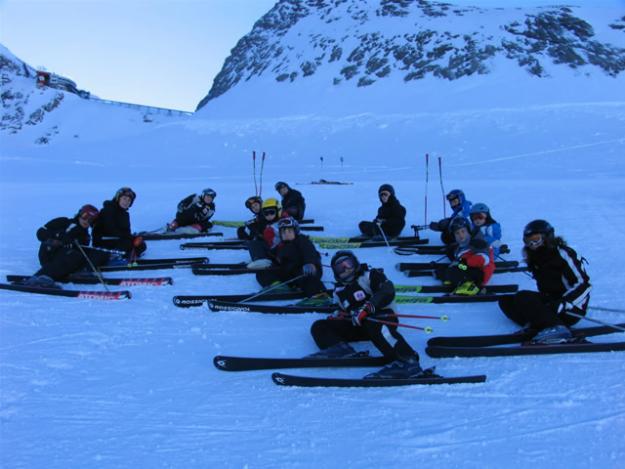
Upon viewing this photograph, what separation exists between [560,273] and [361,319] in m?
1.93

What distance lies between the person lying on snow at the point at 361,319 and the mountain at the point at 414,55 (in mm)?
34520

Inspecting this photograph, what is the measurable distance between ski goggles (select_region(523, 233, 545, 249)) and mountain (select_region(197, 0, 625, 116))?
33897mm

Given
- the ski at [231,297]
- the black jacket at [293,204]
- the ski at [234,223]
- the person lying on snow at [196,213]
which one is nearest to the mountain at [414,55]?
the ski at [234,223]

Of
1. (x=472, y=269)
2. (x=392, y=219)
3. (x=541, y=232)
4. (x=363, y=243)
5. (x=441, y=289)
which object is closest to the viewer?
(x=541, y=232)

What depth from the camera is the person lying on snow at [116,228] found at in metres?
7.60

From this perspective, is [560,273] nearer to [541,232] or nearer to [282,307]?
[541,232]

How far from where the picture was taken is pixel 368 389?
364 cm

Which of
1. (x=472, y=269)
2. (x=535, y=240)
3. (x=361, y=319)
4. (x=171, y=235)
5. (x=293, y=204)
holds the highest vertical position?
(x=293, y=204)

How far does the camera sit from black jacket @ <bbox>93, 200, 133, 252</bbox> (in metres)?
7.59

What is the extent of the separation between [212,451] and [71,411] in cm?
110

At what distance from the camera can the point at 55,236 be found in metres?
6.45

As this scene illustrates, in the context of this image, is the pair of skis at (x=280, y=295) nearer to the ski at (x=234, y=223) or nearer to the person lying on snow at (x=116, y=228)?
the person lying on snow at (x=116, y=228)

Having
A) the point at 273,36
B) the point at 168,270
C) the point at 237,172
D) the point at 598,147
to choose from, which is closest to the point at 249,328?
the point at 168,270

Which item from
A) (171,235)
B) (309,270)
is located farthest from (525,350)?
(171,235)
